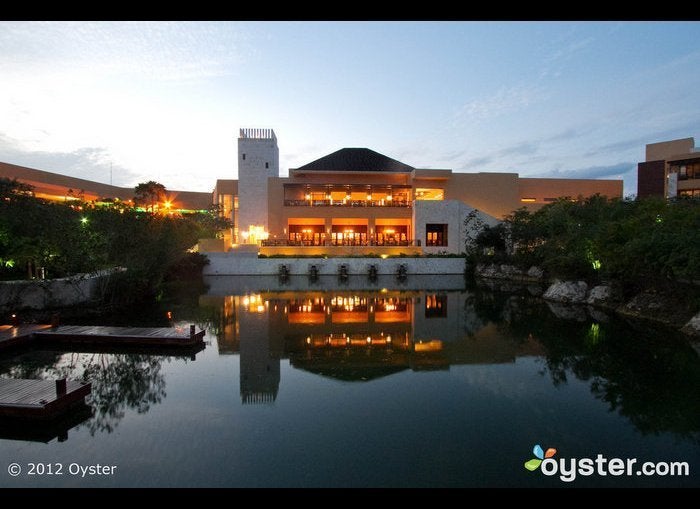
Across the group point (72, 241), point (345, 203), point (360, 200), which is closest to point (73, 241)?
point (72, 241)

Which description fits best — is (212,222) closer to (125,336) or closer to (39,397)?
(125,336)

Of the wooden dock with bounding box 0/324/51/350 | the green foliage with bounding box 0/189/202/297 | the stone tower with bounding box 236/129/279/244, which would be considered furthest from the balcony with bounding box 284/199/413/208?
the wooden dock with bounding box 0/324/51/350

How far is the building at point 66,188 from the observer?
31609mm

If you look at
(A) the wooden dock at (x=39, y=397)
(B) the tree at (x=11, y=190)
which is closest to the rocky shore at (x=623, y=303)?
(A) the wooden dock at (x=39, y=397)

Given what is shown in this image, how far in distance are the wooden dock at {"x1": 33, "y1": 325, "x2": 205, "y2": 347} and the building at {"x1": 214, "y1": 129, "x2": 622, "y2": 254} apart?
17667 mm

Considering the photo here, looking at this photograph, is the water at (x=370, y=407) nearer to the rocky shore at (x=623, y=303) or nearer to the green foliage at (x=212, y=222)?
the rocky shore at (x=623, y=303)

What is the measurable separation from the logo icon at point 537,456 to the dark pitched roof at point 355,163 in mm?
27207

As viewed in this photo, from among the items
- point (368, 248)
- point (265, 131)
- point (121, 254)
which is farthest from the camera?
point (265, 131)

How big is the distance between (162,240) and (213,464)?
1354 cm

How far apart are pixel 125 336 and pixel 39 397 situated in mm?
3642

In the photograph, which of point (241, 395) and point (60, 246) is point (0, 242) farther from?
point (241, 395)

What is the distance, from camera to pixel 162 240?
16250 millimetres

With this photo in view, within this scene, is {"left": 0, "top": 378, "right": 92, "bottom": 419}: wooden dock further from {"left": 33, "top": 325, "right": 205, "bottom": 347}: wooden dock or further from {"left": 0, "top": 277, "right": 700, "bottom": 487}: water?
{"left": 33, "top": 325, "right": 205, "bottom": 347}: wooden dock
